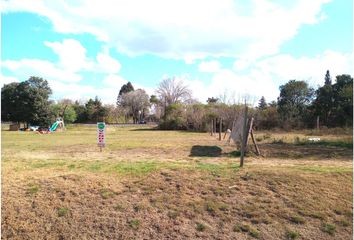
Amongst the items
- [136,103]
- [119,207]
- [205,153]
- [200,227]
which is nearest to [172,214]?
[200,227]

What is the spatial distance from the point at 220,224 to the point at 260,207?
32.9 inches

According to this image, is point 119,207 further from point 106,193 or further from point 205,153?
A: point 205,153

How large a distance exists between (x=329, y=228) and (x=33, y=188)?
15.8ft

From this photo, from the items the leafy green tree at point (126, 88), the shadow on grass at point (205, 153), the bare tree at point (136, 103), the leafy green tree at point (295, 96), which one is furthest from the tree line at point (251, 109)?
the leafy green tree at point (126, 88)

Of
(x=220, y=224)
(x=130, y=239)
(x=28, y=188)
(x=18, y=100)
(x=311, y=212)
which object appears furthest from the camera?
(x=18, y=100)

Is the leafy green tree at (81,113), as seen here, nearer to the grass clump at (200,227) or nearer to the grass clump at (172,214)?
the grass clump at (172,214)

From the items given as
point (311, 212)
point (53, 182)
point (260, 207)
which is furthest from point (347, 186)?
point (53, 182)

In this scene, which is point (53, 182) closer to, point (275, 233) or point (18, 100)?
point (275, 233)

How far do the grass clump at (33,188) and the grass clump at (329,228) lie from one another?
15.1 ft

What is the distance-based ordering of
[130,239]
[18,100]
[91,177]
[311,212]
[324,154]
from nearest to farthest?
[130,239] → [311,212] → [91,177] → [324,154] → [18,100]

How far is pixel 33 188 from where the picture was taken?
5.66 meters

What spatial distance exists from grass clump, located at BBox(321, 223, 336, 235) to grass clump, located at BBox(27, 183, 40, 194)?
4.61 m

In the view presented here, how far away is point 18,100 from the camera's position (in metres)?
37.6

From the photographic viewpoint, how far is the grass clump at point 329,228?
462 cm
